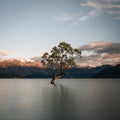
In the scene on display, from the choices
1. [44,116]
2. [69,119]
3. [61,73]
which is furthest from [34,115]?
[61,73]

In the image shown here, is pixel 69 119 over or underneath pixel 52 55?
underneath

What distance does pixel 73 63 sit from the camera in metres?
117

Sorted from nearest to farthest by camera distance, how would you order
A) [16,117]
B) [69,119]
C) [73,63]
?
1. [69,119]
2. [16,117]
3. [73,63]

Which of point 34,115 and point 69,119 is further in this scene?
point 34,115

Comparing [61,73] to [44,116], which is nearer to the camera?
[44,116]

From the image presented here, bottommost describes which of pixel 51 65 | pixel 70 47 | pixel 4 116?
pixel 4 116

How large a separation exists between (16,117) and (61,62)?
86.2 m

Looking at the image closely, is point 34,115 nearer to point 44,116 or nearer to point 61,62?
point 44,116

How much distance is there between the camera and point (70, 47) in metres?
119

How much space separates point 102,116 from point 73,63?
85.4 metres

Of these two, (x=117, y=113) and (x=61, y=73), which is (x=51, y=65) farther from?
(x=117, y=113)

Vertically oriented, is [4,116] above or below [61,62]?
below

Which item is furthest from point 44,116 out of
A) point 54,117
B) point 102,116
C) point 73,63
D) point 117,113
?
point 73,63

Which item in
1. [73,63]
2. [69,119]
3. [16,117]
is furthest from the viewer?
[73,63]
